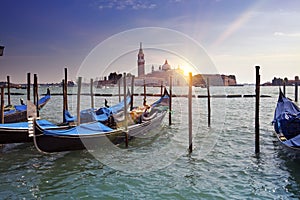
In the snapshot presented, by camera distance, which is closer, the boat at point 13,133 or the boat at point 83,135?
the boat at point 83,135

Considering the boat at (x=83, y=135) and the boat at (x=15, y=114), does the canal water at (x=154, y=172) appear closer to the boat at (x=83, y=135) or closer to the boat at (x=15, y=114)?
the boat at (x=83, y=135)

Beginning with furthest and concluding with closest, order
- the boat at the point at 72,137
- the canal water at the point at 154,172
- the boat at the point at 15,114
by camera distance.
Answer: the boat at the point at 15,114 → the boat at the point at 72,137 → the canal water at the point at 154,172

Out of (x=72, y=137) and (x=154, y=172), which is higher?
(x=72, y=137)

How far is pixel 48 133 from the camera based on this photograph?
5957 millimetres

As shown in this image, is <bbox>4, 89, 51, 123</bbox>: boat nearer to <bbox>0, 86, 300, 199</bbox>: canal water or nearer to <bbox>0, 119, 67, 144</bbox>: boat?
<bbox>0, 86, 300, 199</bbox>: canal water

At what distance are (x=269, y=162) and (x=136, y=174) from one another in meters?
3.01

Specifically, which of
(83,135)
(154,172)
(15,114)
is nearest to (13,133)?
(83,135)

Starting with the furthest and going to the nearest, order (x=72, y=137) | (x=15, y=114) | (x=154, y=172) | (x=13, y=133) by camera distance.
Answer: (x=15, y=114) → (x=13, y=133) → (x=72, y=137) → (x=154, y=172)

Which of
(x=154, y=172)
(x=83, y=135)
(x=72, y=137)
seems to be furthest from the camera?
(x=83, y=135)

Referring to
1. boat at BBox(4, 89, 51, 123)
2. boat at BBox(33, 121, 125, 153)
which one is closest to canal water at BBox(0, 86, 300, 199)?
boat at BBox(33, 121, 125, 153)

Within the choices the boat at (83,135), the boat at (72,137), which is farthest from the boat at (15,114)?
the boat at (72,137)

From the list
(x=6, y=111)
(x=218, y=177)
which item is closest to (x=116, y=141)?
(x=218, y=177)

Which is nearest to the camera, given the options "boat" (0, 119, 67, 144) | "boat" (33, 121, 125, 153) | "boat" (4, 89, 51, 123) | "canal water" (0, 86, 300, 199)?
"canal water" (0, 86, 300, 199)

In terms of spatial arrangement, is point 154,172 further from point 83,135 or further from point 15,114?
point 15,114
